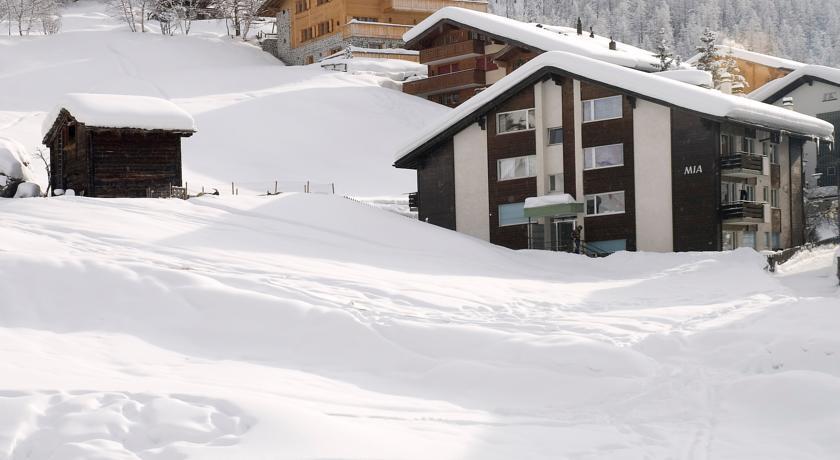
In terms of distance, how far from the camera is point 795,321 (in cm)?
1772

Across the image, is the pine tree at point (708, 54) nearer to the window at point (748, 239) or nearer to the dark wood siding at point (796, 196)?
the dark wood siding at point (796, 196)

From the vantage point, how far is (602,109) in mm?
37906

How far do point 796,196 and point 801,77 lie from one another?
1366 centimetres

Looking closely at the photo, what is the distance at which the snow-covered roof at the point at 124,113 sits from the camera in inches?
1383

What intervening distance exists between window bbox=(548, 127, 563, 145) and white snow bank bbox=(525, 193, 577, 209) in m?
2.67

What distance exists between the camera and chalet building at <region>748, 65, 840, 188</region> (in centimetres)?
5281

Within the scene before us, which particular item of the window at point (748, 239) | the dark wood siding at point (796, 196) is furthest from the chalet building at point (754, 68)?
the window at point (748, 239)

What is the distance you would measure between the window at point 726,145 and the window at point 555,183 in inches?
253

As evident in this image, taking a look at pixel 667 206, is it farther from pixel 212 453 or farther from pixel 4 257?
pixel 212 453

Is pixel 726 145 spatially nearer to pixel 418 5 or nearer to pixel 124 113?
pixel 124 113

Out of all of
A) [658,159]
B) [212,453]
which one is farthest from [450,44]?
[212,453]

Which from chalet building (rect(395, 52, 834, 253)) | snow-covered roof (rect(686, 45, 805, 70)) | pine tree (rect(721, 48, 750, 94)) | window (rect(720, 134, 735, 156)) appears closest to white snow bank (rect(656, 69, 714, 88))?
chalet building (rect(395, 52, 834, 253))

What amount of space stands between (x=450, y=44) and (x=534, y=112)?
26137 millimetres

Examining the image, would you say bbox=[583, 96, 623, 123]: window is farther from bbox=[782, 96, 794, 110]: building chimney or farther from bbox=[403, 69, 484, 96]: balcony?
bbox=[403, 69, 484, 96]: balcony
